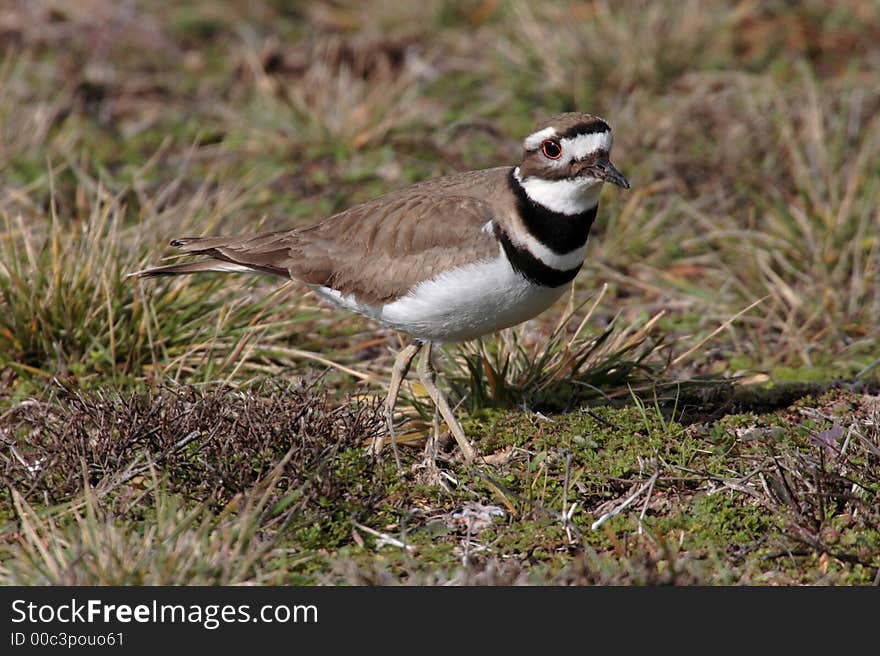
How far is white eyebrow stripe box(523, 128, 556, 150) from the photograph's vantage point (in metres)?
4.66

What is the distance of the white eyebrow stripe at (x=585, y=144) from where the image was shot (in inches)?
182

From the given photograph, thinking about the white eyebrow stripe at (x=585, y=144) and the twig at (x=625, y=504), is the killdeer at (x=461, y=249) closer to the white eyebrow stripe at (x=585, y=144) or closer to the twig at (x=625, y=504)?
the white eyebrow stripe at (x=585, y=144)

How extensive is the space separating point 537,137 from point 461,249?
0.53 metres

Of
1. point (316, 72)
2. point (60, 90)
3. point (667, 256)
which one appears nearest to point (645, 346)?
point (667, 256)

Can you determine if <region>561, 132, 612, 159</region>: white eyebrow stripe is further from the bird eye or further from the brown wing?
Result: the brown wing

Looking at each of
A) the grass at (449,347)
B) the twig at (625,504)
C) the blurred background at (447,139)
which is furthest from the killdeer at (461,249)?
the blurred background at (447,139)

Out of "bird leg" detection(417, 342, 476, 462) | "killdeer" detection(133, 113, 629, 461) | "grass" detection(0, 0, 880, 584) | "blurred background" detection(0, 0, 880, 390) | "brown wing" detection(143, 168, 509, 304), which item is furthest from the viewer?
"blurred background" detection(0, 0, 880, 390)

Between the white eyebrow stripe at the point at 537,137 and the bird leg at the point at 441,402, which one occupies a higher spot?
the white eyebrow stripe at the point at 537,137

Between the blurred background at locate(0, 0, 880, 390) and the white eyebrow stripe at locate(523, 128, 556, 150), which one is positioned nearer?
the white eyebrow stripe at locate(523, 128, 556, 150)

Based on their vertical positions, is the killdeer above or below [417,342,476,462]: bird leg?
above

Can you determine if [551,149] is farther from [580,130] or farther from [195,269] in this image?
[195,269]

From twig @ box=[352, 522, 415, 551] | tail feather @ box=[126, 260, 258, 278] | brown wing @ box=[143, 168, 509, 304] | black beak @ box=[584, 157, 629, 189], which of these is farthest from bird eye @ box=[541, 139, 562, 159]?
twig @ box=[352, 522, 415, 551]

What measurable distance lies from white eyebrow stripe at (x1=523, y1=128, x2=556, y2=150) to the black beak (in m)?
0.20

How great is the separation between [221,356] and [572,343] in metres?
1.68
